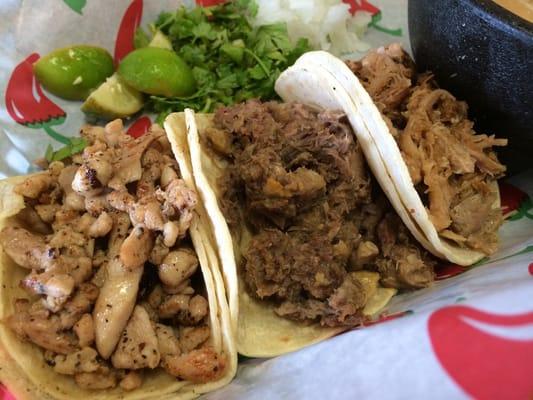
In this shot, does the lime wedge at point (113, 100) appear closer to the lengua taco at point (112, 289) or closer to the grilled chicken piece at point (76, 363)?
the lengua taco at point (112, 289)

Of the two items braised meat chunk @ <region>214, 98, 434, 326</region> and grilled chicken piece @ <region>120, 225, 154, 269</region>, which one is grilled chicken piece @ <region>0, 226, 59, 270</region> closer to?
grilled chicken piece @ <region>120, 225, 154, 269</region>

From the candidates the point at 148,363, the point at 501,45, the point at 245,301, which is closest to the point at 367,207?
the point at 245,301

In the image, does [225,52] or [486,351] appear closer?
[486,351]

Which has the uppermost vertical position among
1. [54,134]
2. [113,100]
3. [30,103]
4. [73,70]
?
[73,70]

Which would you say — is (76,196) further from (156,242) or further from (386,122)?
(386,122)

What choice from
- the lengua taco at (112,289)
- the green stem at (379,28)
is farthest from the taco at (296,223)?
the green stem at (379,28)

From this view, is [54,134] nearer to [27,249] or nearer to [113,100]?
[113,100]

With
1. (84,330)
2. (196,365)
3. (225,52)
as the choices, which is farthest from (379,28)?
(84,330)

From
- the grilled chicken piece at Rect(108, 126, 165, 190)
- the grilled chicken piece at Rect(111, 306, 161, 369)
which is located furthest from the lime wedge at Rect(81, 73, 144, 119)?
the grilled chicken piece at Rect(111, 306, 161, 369)
